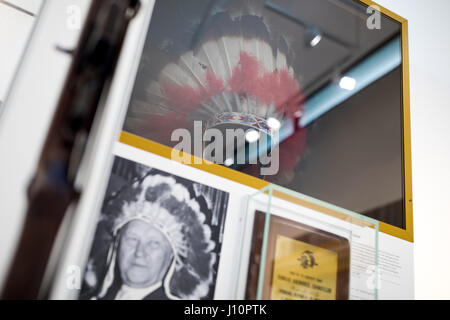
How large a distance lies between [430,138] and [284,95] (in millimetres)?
499

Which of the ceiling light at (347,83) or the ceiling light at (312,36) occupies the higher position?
the ceiling light at (312,36)

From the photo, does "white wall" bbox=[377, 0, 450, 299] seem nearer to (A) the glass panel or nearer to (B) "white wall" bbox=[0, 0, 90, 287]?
(A) the glass panel

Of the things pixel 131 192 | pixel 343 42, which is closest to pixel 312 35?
pixel 343 42

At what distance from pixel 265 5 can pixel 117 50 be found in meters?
0.53

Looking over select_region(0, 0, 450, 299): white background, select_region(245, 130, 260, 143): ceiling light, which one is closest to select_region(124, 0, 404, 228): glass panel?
select_region(245, 130, 260, 143): ceiling light

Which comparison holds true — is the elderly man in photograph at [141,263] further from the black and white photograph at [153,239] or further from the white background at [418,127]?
the white background at [418,127]

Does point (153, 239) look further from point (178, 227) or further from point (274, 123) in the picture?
point (274, 123)

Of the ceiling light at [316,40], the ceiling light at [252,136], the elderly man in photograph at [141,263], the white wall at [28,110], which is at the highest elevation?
the ceiling light at [316,40]

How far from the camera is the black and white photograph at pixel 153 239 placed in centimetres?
54

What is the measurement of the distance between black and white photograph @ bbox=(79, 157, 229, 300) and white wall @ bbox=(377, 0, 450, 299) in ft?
1.74

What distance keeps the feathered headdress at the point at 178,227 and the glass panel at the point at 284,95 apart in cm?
9

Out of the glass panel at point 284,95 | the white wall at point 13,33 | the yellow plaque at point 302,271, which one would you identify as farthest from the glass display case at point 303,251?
the white wall at point 13,33

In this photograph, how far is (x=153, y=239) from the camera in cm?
58

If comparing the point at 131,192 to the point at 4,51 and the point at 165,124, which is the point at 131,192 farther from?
the point at 4,51
